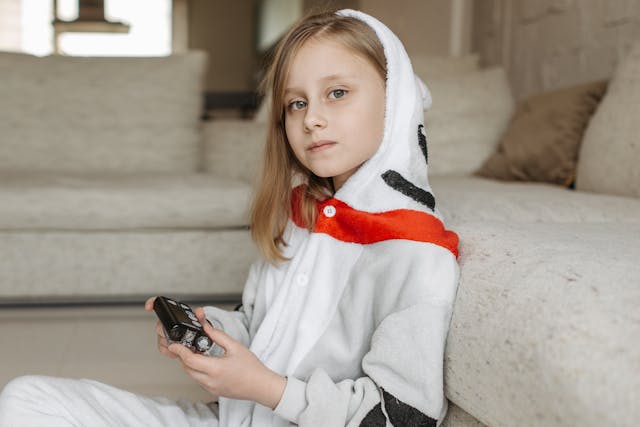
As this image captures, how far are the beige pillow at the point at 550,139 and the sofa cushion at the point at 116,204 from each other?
0.85 m

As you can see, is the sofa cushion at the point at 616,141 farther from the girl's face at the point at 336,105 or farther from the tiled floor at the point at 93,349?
the tiled floor at the point at 93,349

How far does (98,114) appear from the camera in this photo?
8.19 feet

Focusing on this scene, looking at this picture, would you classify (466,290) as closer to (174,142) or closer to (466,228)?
(466,228)

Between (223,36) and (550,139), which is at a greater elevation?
(550,139)

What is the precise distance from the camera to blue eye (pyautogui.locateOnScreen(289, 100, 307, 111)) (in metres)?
0.99

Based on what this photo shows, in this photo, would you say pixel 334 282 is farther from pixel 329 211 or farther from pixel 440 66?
pixel 440 66

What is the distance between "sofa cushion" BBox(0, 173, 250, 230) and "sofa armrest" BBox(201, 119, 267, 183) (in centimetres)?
31

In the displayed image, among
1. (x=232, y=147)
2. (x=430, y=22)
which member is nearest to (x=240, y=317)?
(x=232, y=147)

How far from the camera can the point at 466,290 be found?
2.62 feet

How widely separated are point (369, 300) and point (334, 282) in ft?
0.25

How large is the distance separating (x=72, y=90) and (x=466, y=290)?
82.5 inches

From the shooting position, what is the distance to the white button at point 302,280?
0.95m

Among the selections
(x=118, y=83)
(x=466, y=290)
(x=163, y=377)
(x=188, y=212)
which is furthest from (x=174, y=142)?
(x=466, y=290)

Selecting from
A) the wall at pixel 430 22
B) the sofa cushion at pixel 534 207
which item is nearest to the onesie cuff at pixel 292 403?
the sofa cushion at pixel 534 207
